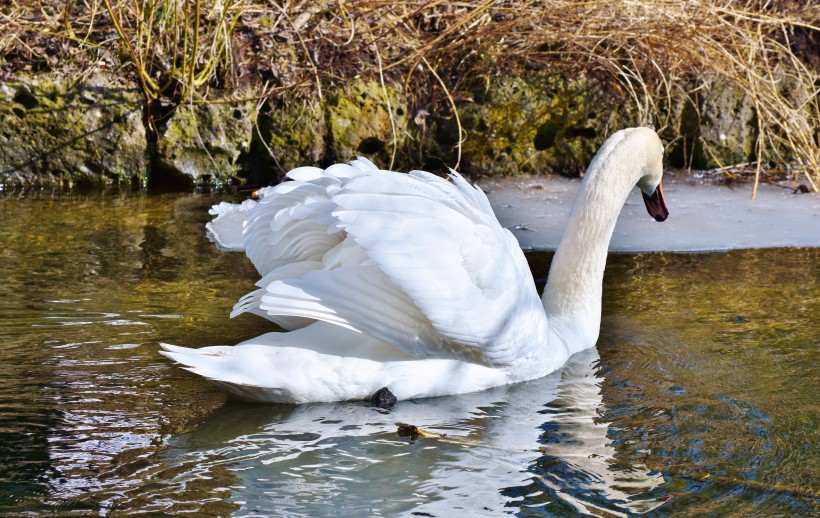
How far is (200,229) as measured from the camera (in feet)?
20.0

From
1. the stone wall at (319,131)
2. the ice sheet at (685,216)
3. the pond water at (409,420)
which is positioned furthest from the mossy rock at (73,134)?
the ice sheet at (685,216)

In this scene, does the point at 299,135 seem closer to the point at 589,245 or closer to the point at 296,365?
the point at 589,245

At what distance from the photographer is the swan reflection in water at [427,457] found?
9.61 ft

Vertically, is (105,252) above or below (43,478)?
above

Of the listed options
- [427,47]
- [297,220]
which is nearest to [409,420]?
[297,220]

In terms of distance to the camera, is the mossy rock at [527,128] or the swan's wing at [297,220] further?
the mossy rock at [527,128]

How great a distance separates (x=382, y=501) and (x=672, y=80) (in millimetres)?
5316

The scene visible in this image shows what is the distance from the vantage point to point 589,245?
438cm

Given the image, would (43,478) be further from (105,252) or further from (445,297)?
(105,252)

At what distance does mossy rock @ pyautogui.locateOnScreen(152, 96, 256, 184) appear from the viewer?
7324mm

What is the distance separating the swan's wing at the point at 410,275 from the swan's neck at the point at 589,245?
1.77 ft

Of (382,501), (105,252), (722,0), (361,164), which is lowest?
(382,501)

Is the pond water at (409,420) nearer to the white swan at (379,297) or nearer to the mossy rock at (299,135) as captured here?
the white swan at (379,297)

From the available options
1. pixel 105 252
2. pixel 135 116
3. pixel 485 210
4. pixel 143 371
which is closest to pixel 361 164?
pixel 485 210
